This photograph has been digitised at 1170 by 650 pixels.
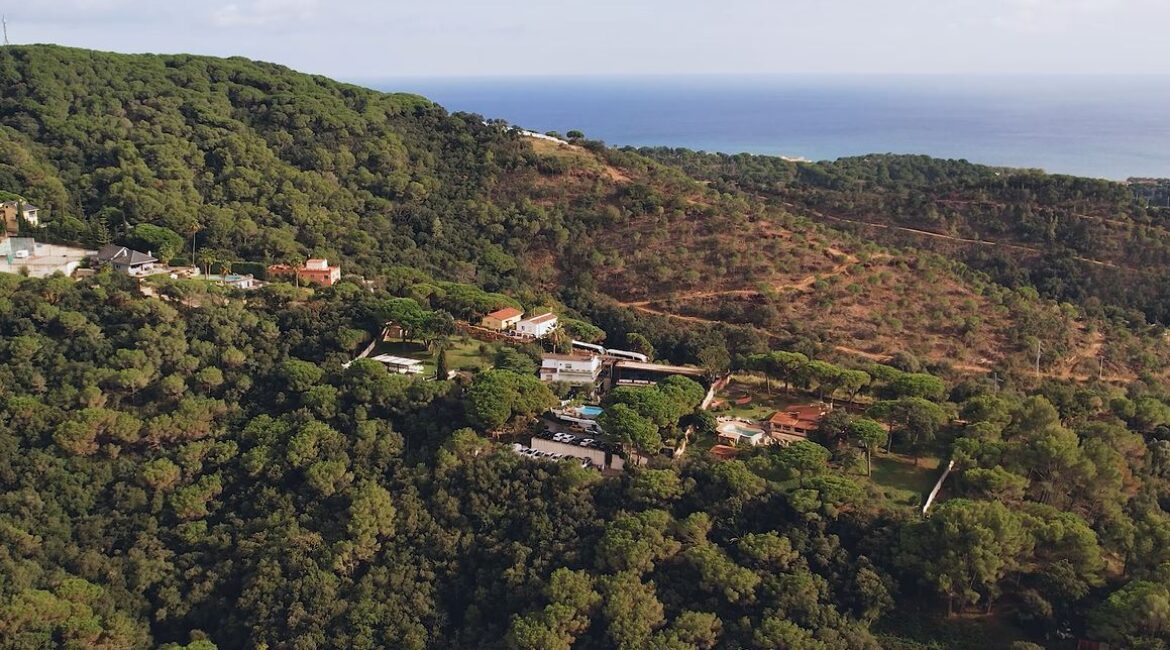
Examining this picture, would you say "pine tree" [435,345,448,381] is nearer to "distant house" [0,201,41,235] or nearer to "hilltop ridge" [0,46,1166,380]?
"hilltop ridge" [0,46,1166,380]

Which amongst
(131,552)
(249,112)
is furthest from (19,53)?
(131,552)

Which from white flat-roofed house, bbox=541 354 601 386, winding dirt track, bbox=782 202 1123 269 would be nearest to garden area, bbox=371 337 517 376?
white flat-roofed house, bbox=541 354 601 386

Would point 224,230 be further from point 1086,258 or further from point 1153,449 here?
point 1086,258

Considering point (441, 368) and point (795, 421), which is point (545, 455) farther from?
point (795, 421)

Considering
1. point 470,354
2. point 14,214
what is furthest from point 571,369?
point 14,214

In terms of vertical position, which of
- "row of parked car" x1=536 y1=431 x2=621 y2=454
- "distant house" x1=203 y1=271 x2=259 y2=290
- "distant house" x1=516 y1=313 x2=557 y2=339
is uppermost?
"distant house" x1=203 y1=271 x2=259 y2=290

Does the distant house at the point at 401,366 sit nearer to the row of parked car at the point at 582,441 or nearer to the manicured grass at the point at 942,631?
the row of parked car at the point at 582,441
